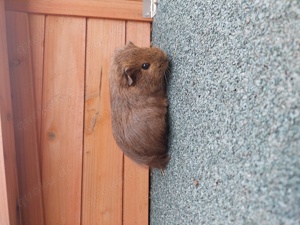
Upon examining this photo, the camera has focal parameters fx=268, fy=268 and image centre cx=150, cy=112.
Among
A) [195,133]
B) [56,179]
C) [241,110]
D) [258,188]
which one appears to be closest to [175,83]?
[195,133]

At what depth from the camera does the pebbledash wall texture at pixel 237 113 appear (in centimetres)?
47

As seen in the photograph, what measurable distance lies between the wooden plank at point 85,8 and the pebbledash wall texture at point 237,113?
419 mm

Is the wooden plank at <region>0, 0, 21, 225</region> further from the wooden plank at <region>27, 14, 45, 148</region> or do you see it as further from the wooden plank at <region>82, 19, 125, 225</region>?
the wooden plank at <region>82, 19, 125, 225</region>

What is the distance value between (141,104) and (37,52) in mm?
595

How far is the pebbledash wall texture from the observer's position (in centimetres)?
47

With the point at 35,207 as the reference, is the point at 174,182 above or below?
above

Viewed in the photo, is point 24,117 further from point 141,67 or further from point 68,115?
point 141,67

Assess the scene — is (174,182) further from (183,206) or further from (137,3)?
(137,3)

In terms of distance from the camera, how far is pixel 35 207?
1315 mm

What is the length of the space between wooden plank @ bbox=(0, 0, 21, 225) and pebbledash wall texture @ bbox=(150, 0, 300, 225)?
725mm

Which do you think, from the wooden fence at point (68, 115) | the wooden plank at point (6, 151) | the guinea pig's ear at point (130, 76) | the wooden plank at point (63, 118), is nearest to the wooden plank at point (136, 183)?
the wooden fence at point (68, 115)

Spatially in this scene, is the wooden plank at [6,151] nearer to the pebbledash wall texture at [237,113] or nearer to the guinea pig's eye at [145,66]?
the guinea pig's eye at [145,66]

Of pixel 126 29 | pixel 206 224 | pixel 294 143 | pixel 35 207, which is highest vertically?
pixel 126 29

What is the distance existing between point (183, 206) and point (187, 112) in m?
0.34
